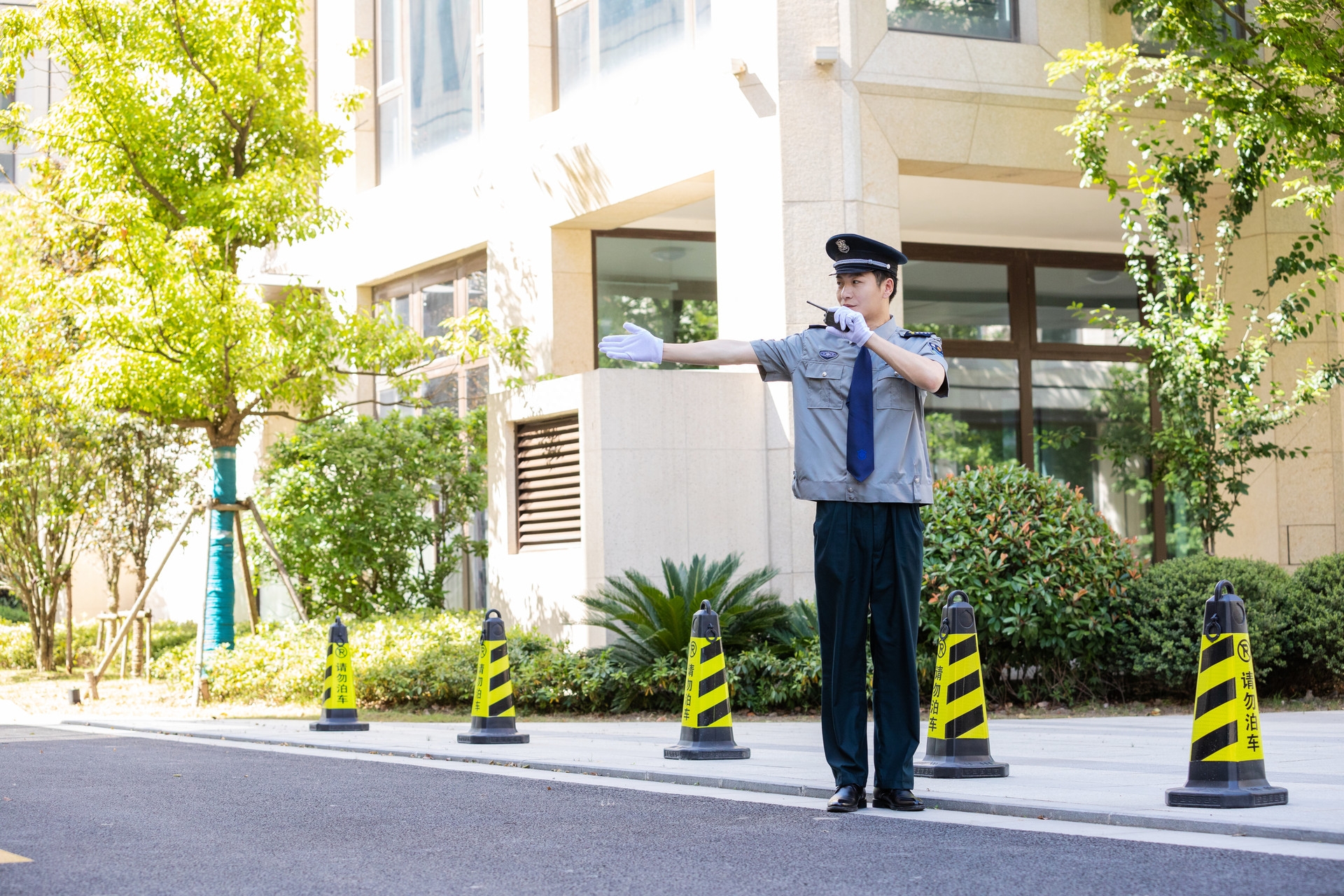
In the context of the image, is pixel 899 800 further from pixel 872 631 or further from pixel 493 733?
pixel 493 733

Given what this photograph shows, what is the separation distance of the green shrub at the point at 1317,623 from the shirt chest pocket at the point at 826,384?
21.8 ft

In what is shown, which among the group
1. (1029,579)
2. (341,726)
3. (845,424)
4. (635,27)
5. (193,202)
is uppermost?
(635,27)

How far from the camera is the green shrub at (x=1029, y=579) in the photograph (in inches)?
454

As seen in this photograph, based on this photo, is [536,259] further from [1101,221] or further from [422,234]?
[1101,221]

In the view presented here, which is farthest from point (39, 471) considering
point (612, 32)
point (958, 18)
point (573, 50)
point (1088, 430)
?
point (1088, 430)

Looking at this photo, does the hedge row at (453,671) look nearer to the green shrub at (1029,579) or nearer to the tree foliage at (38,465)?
the green shrub at (1029,579)

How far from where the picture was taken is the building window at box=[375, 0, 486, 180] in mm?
19344

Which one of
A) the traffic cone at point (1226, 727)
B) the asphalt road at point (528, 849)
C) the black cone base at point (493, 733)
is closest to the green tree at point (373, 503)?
the black cone base at point (493, 733)

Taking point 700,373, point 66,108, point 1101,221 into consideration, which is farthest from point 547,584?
point 1101,221

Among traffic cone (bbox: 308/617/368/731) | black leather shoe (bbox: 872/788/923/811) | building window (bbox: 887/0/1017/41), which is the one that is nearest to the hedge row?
traffic cone (bbox: 308/617/368/731)

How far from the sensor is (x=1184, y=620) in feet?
38.3

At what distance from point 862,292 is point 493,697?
4920mm

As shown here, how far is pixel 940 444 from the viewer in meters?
17.7

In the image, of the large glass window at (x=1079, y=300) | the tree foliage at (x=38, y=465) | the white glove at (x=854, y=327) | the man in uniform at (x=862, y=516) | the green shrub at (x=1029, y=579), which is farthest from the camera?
the tree foliage at (x=38, y=465)
